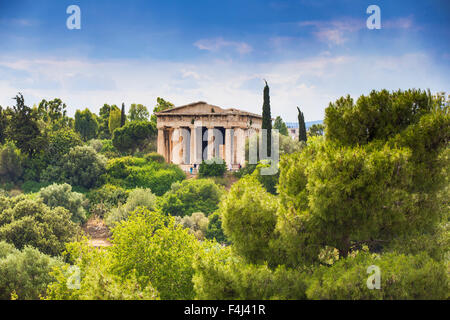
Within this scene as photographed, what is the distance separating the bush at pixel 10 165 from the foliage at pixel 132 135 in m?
12.4

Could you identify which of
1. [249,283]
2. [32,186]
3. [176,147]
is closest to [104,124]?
[176,147]

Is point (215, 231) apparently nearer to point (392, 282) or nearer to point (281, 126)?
point (392, 282)

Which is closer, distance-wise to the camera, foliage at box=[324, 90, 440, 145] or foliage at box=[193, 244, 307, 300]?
foliage at box=[193, 244, 307, 300]

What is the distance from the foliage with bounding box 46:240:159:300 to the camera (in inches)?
385

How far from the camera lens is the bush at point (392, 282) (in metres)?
8.72

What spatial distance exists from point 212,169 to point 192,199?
6621mm

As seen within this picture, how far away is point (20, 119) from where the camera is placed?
3822 cm

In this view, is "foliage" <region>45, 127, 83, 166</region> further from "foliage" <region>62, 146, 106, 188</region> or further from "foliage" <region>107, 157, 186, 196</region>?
"foliage" <region>107, 157, 186, 196</region>

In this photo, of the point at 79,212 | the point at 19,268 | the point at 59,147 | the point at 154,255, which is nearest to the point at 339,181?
the point at 154,255

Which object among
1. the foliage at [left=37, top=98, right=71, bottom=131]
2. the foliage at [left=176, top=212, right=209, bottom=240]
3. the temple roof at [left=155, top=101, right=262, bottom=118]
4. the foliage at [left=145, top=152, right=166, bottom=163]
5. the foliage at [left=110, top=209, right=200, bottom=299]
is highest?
the foliage at [left=37, top=98, right=71, bottom=131]

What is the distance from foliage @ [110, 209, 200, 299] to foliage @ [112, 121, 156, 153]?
34.0m

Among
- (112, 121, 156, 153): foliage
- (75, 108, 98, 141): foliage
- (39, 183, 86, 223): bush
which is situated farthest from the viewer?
(75, 108, 98, 141): foliage

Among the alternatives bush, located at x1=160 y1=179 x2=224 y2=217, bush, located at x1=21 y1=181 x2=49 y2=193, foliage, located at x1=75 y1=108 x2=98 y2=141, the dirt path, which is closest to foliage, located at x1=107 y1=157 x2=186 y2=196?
bush, located at x1=160 y1=179 x2=224 y2=217
